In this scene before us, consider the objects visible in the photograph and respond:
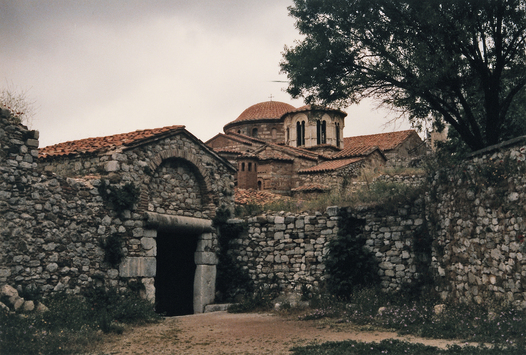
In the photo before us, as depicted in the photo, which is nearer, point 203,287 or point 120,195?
point 120,195

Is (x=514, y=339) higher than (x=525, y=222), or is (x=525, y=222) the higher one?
(x=525, y=222)

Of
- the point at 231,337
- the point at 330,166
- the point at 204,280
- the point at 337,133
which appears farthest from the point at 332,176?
the point at 231,337

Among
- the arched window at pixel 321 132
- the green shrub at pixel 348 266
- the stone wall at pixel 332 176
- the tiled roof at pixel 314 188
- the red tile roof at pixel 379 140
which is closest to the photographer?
the green shrub at pixel 348 266

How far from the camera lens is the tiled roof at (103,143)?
12125 mm

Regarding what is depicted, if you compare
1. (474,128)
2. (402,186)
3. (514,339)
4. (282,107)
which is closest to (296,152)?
(282,107)

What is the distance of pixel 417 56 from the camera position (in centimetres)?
1085

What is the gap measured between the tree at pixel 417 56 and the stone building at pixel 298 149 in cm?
934

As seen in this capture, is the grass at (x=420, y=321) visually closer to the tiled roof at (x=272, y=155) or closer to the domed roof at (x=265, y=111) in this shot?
the tiled roof at (x=272, y=155)

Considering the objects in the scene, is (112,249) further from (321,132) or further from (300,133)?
(321,132)

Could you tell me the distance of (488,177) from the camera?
854 cm

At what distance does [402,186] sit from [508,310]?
605cm

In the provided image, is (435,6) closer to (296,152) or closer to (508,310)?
(508,310)

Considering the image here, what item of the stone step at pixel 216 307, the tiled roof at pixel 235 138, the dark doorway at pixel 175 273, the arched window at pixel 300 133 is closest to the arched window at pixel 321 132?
the arched window at pixel 300 133

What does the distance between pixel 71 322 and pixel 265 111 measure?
33.5 m
